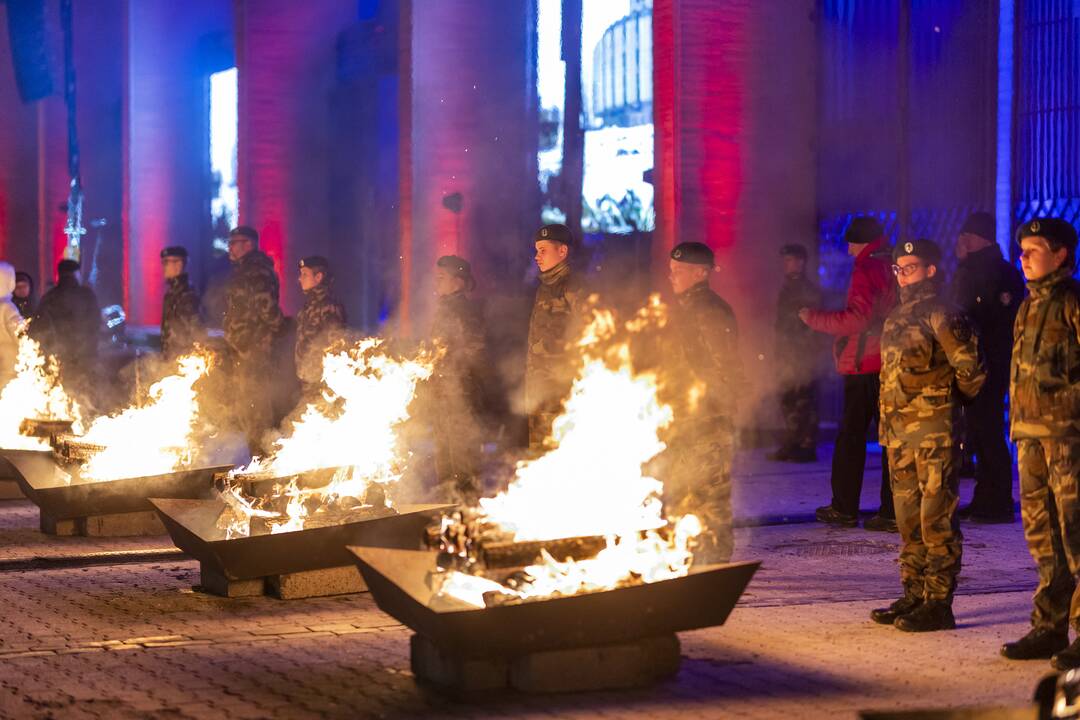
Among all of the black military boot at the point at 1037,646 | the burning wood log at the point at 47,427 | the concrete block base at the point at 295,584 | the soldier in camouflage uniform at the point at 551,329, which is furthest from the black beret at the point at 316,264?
the black military boot at the point at 1037,646

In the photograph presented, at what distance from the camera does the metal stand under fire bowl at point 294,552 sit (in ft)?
27.7

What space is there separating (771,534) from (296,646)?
4.48 meters

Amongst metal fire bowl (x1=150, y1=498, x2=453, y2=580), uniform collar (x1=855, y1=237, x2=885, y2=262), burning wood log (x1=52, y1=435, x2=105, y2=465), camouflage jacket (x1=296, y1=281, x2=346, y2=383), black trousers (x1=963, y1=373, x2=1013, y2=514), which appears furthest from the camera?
camouflage jacket (x1=296, y1=281, x2=346, y2=383)

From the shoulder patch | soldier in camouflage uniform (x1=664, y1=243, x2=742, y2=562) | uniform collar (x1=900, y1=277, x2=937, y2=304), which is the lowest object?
soldier in camouflage uniform (x1=664, y1=243, x2=742, y2=562)

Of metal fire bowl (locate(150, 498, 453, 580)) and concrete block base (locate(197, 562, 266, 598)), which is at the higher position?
metal fire bowl (locate(150, 498, 453, 580))

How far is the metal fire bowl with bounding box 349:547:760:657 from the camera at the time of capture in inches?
239

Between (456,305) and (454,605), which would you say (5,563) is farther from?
(454,605)

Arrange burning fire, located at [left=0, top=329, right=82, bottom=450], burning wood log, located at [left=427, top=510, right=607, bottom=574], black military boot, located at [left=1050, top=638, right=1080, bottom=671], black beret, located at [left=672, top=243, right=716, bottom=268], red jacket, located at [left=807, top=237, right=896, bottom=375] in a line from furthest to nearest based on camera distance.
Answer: burning fire, located at [left=0, top=329, right=82, bottom=450]
red jacket, located at [left=807, top=237, right=896, bottom=375]
black beret, located at [left=672, top=243, right=716, bottom=268]
black military boot, located at [left=1050, top=638, right=1080, bottom=671]
burning wood log, located at [left=427, top=510, right=607, bottom=574]

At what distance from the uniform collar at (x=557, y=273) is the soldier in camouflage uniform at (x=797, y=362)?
18.7ft

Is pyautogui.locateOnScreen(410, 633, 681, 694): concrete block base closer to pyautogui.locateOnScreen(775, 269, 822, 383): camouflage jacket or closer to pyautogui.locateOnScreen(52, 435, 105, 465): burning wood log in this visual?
pyautogui.locateOnScreen(52, 435, 105, 465): burning wood log

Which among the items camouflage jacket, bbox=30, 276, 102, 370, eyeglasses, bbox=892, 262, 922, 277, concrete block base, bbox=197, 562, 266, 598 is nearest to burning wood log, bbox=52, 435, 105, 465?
concrete block base, bbox=197, 562, 266, 598

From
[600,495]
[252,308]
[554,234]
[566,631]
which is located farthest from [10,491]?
[566,631]

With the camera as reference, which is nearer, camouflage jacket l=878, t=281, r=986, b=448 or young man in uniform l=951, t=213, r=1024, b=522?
camouflage jacket l=878, t=281, r=986, b=448

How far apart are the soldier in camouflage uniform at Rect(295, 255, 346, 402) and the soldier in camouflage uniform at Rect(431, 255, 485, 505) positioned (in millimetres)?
1273
